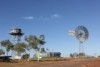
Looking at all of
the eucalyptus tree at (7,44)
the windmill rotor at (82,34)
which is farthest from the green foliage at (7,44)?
the windmill rotor at (82,34)

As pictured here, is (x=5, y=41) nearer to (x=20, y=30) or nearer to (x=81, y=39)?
(x=20, y=30)

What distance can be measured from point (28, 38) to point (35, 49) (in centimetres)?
573

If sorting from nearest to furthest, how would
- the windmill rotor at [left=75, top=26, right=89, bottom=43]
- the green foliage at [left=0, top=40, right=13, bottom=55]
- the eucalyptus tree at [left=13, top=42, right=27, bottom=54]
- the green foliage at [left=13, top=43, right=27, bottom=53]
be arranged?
the windmill rotor at [left=75, top=26, right=89, bottom=43] < the green foliage at [left=13, top=43, right=27, bottom=53] < the eucalyptus tree at [left=13, top=42, right=27, bottom=54] < the green foliage at [left=0, top=40, right=13, bottom=55]

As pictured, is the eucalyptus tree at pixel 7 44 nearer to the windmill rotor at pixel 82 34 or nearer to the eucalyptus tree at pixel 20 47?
the eucalyptus tree at pixel 20 47

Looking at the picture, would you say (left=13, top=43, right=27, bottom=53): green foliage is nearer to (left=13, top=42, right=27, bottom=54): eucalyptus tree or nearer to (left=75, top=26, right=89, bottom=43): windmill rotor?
(left=13, top=42, right=27, bottom=54): eucalyptus tree

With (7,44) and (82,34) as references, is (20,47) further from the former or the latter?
(82,34)

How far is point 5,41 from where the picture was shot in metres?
111

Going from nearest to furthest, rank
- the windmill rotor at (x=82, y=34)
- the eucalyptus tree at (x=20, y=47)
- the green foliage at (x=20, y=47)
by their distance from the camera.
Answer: the windmill rotor at (x=82, y=34) → the green foliage at (x=20, y=47) → the eucalyptus tree at (x=20, y=47)

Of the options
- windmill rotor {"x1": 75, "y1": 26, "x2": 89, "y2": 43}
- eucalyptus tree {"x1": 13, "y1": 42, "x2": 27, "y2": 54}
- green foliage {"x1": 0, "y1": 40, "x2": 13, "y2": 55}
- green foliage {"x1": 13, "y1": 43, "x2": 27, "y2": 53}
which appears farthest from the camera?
green foliage {"x1": 0, "y1": 40, "x2": 13, "y2": 55}

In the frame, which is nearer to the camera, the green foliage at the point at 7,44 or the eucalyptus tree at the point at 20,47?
the eucalyptus tree at the point at 20,47

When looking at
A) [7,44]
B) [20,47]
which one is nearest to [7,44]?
[7,44]

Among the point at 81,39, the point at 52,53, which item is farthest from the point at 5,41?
the point at 81,39

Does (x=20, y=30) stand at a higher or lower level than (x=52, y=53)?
higher

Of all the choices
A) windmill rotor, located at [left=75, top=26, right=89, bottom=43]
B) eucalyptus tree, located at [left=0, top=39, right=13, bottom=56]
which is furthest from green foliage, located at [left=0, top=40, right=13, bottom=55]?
windmill rotor, located at [left=75, top=26, right=89, bottom=43]
